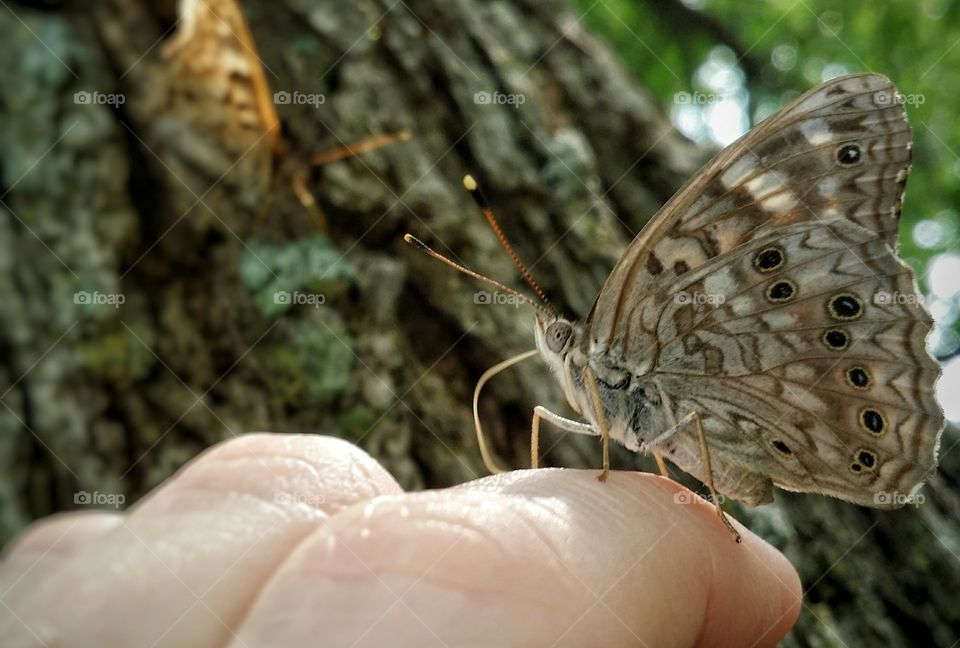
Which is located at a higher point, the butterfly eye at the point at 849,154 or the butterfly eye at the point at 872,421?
the butterfly eye at the point at 849,154

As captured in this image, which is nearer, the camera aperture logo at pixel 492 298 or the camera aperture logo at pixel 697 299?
the camera aperture logo at pixel 697 299

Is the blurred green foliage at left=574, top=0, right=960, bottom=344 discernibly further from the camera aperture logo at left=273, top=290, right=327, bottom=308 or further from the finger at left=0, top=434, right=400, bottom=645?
the finger at left=0, top=434, right=400, bottom=645

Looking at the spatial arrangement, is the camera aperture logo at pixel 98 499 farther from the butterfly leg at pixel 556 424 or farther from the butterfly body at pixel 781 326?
the butterfly body at pixel 781 326

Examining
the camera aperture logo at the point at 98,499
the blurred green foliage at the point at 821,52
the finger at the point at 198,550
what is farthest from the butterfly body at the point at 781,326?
the blurred green foliage at the point at 821,52

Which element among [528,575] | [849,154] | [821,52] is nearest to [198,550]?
[528,575]

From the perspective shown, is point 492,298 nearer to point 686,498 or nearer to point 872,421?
point 686,498

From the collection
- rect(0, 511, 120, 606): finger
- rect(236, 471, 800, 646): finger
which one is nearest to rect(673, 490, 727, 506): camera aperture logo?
rect(236, 471, 800, 646): finger

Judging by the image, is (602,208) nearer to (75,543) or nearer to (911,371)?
(911,371)

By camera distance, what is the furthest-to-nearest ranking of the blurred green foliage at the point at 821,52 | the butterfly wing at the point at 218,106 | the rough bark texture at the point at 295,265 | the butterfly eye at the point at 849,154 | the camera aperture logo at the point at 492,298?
the blurred green foliage at the point at 821,52, the butterfly wing at the point at 218,106, the camera aperture logo at the point at 492,298, the rough bark texture at the point at 295,265, the butterfly eye at the point at 849,154
